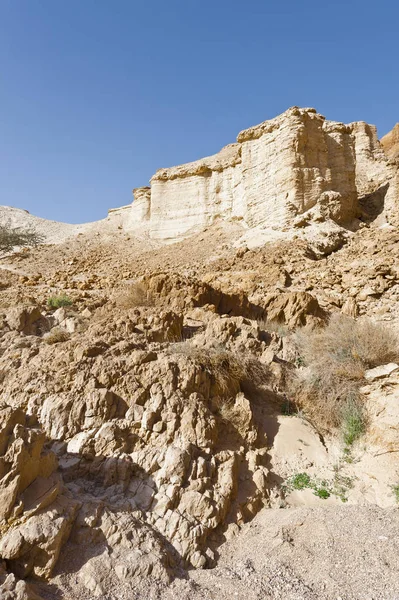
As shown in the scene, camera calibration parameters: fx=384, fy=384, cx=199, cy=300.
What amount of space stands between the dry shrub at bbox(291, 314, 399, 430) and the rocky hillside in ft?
0.08

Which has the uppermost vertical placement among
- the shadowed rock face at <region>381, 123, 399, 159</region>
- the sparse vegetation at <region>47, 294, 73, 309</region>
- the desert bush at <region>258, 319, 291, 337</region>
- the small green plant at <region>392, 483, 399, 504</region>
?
the shadowed rock face at <region>381, 123, 399, 159</region>

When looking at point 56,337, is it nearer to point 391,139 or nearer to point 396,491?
point 396,491

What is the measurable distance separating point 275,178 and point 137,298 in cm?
1225

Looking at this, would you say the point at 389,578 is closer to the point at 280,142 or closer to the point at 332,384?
the point at 332,384

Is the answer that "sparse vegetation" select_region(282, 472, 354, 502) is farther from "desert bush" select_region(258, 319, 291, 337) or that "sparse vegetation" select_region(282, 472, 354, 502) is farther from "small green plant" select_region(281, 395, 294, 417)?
"desert bush" select_region(258, 319, 291, 337)

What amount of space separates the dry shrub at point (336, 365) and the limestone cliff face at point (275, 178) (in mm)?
10241

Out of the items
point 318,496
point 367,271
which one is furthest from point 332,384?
point 367,271

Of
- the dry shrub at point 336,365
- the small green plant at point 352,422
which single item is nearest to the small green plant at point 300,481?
the small green plant at point 352,422

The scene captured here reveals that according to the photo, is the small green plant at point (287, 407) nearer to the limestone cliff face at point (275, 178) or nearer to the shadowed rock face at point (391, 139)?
the limestone cliff face at point (275, 178)

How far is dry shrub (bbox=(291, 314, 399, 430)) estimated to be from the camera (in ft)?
16.1

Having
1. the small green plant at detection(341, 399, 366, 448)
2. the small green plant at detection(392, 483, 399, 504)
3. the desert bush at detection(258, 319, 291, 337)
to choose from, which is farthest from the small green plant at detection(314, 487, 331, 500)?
the desert bush at detection(258, 319, 291, 337)

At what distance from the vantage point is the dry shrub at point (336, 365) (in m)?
4.91

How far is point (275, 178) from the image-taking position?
1717cm

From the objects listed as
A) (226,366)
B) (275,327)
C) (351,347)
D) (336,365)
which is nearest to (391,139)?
(275,327)
